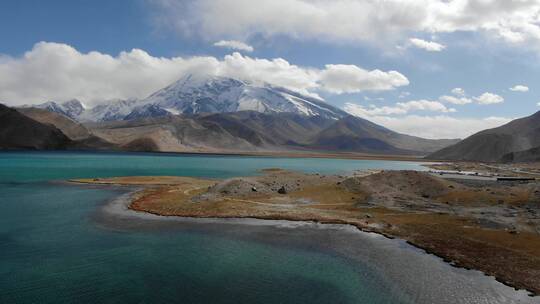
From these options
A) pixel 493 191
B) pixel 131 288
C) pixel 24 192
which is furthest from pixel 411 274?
pixel 24 192

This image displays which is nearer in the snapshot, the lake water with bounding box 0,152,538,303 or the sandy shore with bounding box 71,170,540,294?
the lake water with bounding box 0,152,538,303

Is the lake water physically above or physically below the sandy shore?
below

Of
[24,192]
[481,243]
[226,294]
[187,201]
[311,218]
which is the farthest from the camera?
[24,192]

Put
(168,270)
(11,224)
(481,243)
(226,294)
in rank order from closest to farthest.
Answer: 1. (226,294)
2. (168,270)
3. (481,243)
4. (11,224)

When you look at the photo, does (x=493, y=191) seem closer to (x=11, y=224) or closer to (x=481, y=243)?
(x=481, y=243)

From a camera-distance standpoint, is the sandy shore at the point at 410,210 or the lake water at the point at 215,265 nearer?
the lake water at the point at 215,265

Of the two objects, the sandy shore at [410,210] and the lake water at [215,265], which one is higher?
the sandy shore at [410,210]
